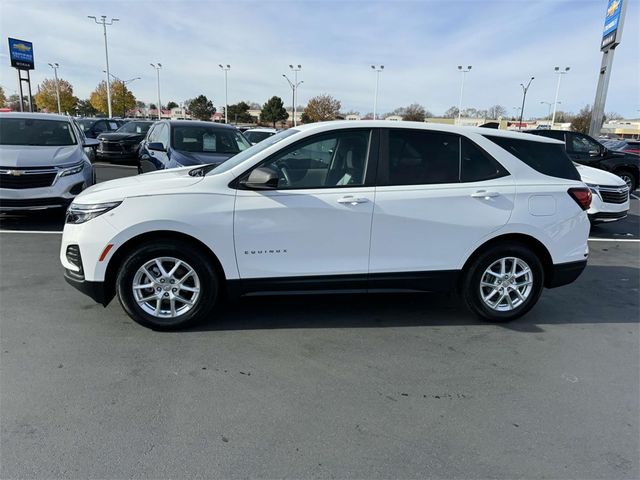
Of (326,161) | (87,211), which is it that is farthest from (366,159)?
(87,211)

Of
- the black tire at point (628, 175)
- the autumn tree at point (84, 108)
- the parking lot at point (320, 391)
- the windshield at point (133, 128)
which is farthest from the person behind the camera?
the autumn tree at point (84, 108)

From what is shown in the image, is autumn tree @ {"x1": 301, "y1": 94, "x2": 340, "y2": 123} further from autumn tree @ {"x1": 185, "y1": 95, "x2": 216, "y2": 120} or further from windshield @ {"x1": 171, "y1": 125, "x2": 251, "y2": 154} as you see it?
windshield @ {"x1": 171, "y1": 125, "x2": 251, "y2": 154}

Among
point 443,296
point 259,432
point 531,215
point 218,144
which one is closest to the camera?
point 259,432

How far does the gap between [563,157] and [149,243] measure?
Result: 3855 mm

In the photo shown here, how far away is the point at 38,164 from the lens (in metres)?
7.03

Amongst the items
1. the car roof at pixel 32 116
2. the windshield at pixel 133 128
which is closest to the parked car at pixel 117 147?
the windshield at pixel 133 128

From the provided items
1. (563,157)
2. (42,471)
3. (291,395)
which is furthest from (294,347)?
(563,157)

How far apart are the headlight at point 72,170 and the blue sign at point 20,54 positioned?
112 feet

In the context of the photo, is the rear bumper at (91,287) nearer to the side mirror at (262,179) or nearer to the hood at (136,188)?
the hood at (136,188)

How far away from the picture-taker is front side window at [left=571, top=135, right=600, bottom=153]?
1157 centimetres

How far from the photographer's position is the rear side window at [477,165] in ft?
13.2

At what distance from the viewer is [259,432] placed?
262 centimetres

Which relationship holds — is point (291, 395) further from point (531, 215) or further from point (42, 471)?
point (531, 215)

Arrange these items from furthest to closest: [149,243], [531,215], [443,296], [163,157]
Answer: [163,157] → [443,296] → [531,215] → [149,243]
